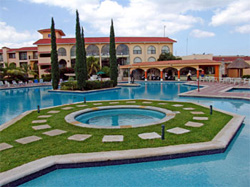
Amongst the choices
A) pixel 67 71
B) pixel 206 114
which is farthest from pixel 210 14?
pixel 67 71

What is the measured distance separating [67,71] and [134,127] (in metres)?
33.3

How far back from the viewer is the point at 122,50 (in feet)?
143

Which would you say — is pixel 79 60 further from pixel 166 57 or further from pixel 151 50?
pixel 151 50

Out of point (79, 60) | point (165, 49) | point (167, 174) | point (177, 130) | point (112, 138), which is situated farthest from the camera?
point (165, 49)

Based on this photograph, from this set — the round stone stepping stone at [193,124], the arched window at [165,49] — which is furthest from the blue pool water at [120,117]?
the arched window at [165,49]

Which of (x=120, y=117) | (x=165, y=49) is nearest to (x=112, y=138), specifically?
(x=120, y=117)

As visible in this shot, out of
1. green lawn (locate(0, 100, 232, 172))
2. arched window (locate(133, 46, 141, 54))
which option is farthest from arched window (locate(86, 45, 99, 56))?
green lawn (locate(0, 100, 232, 172))

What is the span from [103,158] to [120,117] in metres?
4.85

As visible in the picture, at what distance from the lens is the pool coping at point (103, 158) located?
4098mm

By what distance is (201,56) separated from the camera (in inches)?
1598

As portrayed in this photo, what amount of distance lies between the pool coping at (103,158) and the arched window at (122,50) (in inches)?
1551

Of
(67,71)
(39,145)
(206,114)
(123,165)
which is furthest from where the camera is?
(67,71)

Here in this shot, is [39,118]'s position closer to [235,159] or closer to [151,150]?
[151,150]

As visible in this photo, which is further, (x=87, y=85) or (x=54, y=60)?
(x=54, y=60)
